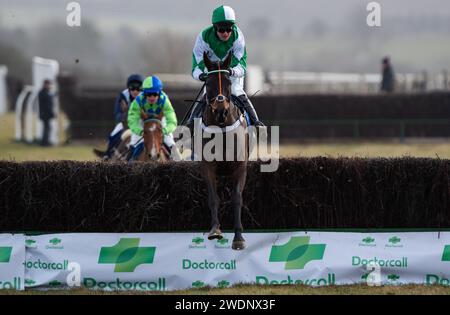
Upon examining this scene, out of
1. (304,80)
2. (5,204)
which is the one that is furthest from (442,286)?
(304,80)

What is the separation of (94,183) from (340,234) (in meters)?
2.56

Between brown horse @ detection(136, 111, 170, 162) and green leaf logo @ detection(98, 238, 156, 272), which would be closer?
green leaf logo @ detection(98, 238, 156, 272)

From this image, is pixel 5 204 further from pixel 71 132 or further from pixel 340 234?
pixel 71 132

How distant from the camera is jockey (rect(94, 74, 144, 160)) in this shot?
14.1 m

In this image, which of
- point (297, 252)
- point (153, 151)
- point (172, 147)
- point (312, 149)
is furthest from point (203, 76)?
point (312, 149)

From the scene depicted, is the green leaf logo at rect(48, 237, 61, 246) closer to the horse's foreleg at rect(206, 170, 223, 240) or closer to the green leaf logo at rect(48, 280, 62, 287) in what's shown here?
the green leaf logo at rect(48, 280, 62, 287)

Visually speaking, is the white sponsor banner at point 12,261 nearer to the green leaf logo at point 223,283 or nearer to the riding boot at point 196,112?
the green leaf logo at point 223,283

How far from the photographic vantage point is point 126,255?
911 cm

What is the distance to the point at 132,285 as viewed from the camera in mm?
9086

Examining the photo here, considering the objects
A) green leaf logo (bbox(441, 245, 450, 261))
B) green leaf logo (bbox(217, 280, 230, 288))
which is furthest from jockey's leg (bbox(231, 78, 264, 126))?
green leaf logo (bbox(441, 245, 450, 261))

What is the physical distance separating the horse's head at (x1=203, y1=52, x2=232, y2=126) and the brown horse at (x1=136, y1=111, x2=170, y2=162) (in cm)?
310

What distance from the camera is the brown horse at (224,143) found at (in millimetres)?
8719
